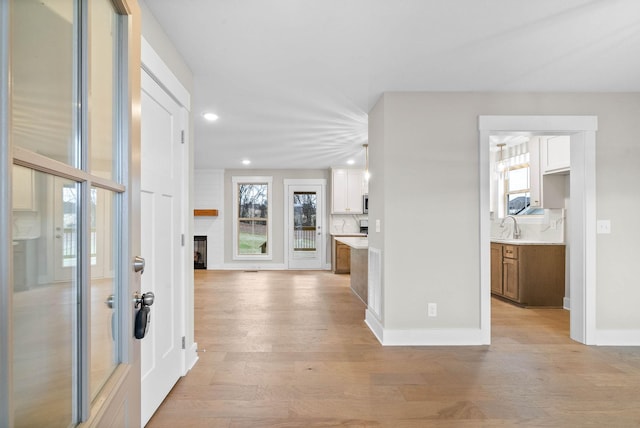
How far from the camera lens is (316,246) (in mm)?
8430

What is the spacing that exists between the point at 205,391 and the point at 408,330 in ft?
5.92

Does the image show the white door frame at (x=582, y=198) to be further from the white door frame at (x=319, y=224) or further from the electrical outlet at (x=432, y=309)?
the white door frame at (x=319, y=224)

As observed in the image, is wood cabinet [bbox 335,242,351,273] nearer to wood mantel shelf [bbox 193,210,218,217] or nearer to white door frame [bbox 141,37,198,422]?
wood mantel shelf [bbox 193,210,218,217]

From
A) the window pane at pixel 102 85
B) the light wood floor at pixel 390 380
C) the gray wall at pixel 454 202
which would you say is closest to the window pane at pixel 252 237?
the light wood floor at pixel 390 380

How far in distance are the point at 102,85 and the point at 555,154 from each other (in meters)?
5.14

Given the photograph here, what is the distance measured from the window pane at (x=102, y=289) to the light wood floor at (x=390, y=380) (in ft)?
4.81

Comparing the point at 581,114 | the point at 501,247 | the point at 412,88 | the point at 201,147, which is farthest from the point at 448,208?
the point at 201,147

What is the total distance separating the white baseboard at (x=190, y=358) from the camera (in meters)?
2.70

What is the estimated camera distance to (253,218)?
332 inches

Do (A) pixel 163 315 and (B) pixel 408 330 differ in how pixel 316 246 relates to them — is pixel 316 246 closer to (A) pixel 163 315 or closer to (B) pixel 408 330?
(B) pixel 408 330

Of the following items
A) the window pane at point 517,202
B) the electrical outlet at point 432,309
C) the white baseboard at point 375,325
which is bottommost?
the white baseboard at point 375,325

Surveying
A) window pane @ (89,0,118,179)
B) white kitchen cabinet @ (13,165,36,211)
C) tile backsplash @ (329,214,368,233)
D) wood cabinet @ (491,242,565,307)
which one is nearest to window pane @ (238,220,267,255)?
tile backsplash @ (329,214,368,233)

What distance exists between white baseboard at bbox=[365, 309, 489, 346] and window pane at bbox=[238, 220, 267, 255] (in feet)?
18.0

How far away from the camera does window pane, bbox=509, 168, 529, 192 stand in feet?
18.3
